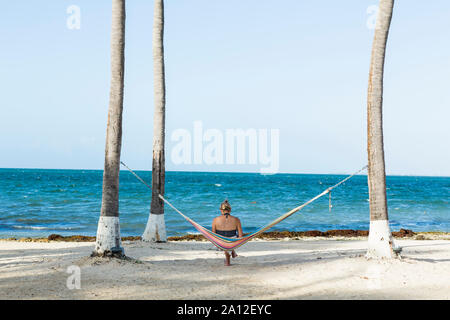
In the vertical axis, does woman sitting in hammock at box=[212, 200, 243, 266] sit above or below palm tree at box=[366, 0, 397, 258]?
below

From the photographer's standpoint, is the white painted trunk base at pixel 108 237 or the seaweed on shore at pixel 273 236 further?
Answer: the seaweed on shore at pixel 273 236

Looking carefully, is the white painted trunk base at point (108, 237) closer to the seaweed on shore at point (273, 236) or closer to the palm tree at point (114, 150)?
the palm tree at point (114, 150)

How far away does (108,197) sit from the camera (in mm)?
7098

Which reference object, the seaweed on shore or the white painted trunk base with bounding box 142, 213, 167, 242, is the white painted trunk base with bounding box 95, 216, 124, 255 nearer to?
the white painted trunk base with bounding box 142, 213, 167, 242

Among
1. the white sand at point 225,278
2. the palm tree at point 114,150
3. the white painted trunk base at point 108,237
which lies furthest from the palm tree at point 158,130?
the white painted trunk base at point 108,237

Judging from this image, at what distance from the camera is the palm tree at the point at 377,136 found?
7113mm

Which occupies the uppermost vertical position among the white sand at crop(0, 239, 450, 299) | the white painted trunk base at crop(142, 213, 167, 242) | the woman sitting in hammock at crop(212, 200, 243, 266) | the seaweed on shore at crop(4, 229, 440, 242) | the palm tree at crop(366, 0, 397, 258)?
the palm tree at crop(366, 0, 397, 258)

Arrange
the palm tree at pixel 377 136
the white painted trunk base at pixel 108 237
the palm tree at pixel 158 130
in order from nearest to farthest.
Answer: the white painted trunk base at pixel 108 237, the palm tree at pixel 377 136, the palm tree at pixel 158 130

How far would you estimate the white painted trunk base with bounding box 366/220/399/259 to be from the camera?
699 centimetres

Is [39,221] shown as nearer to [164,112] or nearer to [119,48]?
[164,112]

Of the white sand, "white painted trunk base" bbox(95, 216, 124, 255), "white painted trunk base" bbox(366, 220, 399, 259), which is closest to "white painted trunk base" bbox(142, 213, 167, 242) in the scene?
the white sand

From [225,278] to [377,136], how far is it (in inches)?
131
